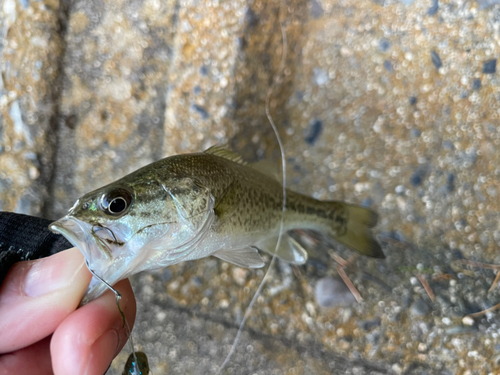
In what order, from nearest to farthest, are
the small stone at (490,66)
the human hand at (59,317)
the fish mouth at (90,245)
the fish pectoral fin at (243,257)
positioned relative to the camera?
the fish mouth at (90,245), the human hand at (59,317), the fish pectoral fin at (243,257), the small stone at (490,66)

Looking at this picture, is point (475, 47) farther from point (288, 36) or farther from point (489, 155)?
point (288, 36)

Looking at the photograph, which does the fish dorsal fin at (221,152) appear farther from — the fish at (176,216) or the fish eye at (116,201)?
the fish eye at (116,201)

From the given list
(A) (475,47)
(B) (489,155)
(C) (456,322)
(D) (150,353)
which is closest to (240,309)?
(D) (150,353)

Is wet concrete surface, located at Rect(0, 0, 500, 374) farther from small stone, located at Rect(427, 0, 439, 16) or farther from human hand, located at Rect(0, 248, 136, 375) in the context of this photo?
human hand, located at Rect(0, 248, 136, 375)

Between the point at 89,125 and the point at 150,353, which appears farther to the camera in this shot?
the point at 89,125

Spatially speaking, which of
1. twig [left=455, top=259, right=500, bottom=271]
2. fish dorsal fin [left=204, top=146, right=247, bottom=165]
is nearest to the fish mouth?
fish dorsal fin [left=204, top=146, right=247, bottom=165]

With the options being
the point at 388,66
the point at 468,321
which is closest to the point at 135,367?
the point at 468,321

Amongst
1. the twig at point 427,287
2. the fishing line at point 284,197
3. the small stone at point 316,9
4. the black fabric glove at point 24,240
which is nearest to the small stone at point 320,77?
the fishing line at point 284,197
